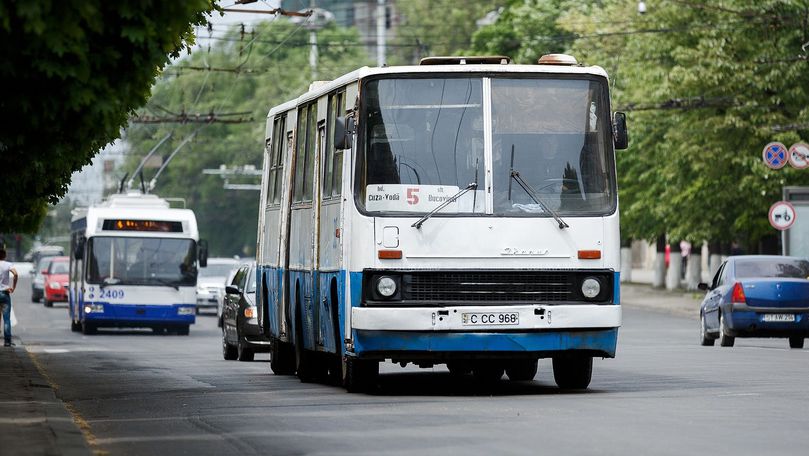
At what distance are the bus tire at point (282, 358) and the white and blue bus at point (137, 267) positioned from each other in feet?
58.3

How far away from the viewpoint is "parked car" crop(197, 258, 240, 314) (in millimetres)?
56000

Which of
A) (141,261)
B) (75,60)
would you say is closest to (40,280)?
(141,261)

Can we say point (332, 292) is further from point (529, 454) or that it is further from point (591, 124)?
point (529, 454)

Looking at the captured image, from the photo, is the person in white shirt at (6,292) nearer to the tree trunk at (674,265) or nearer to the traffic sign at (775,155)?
the traffic sign at (775,155)

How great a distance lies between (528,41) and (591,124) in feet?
185

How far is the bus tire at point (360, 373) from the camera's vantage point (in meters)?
18.4

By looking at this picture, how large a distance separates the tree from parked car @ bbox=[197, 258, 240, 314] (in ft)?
136

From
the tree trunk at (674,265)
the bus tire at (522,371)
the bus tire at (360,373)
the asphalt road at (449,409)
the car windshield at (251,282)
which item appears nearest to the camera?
the asphalt road at (449,409)

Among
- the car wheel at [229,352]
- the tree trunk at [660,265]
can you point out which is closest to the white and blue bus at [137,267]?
the car wheel at [229,352]

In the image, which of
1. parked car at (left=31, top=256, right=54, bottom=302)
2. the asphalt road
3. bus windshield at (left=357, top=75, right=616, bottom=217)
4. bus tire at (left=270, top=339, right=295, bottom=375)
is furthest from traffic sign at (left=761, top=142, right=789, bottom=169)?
parked car at (left=31, top=256, right=54, bottom=302)

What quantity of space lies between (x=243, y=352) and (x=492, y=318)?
11.5 metres

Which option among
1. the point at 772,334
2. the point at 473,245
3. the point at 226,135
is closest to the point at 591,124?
the point at 473,245

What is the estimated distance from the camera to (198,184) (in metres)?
112

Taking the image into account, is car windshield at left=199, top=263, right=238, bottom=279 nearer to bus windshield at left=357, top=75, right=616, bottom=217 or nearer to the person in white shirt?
the person in white shirt
